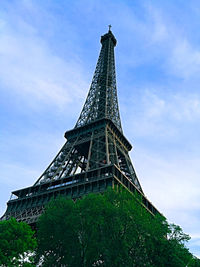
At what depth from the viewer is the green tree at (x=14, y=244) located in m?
22.8

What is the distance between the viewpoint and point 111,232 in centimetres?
2308

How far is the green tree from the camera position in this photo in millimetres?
22788

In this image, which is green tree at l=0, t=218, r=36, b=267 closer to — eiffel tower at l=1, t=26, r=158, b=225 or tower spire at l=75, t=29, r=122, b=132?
eiffel tower at l=1, t=26, r=158, b=225

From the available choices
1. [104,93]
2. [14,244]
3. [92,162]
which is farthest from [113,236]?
[104,93]

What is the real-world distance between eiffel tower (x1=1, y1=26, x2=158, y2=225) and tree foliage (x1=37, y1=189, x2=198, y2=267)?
381 cm

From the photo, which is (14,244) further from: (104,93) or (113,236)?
(104,93)

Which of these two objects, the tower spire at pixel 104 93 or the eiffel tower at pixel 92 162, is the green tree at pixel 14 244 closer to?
the eiffel tower at pixel 92 162

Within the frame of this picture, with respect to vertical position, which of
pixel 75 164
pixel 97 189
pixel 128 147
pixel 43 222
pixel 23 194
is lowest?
pixel 43 222

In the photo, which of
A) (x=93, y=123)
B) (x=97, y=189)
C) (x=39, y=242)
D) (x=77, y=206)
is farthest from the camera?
(x=93, y=123)

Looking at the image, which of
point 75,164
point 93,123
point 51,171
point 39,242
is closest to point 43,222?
point 39,242

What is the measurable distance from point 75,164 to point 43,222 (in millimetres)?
31857

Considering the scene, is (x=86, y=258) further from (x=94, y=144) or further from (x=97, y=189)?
(x=94, y=144)

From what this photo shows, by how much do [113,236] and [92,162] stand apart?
28.6 metres

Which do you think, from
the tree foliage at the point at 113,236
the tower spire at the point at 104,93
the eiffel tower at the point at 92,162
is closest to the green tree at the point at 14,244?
the tree foliage at the point at 113,236
